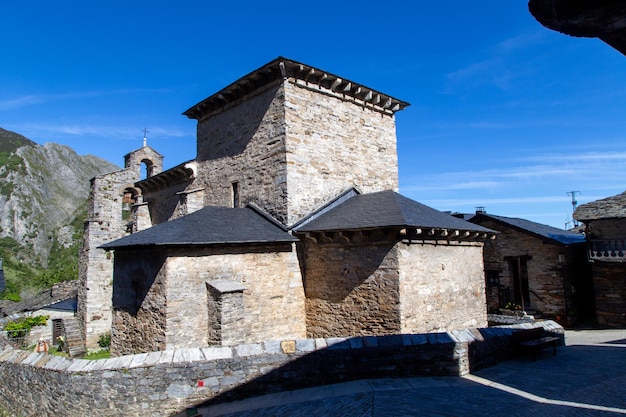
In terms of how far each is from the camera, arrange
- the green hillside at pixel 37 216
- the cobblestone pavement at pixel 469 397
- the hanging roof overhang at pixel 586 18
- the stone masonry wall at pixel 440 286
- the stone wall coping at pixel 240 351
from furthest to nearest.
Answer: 1. the green hillside at pixel 37 216
2. the stone masonry wall at pixel 440 286
3. the stone wall coping at pixel 240 351
4. the cobblestone pavement at pixel 469 397
5. the hanging roof overhang at pixel 586 18

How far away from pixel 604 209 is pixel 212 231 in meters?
16.3

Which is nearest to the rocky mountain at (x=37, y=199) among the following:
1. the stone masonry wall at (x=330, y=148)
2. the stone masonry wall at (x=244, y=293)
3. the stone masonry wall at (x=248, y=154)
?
the stone masonry wall at (x=248, y=154)

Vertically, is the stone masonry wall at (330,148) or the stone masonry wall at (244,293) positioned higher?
the stone masonry wall at (330,148)

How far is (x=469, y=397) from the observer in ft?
18.8

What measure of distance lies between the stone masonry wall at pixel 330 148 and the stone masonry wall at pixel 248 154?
40cm

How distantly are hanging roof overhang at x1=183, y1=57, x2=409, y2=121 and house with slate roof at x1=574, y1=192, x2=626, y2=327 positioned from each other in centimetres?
966

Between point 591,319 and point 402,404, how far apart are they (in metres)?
15.2

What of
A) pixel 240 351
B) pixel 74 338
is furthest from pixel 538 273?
pixel 74 338

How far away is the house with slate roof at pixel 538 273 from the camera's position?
612 inches

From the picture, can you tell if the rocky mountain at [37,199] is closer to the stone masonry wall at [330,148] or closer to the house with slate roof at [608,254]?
the stone masonry wall at [330,148]

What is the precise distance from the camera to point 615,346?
10.1 m

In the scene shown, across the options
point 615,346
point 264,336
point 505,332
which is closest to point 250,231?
point 264,336

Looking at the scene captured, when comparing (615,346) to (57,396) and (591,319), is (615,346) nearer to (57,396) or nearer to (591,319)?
(591,319)

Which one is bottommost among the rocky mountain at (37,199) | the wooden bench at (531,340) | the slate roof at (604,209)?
the wooden bench at (531,340)
